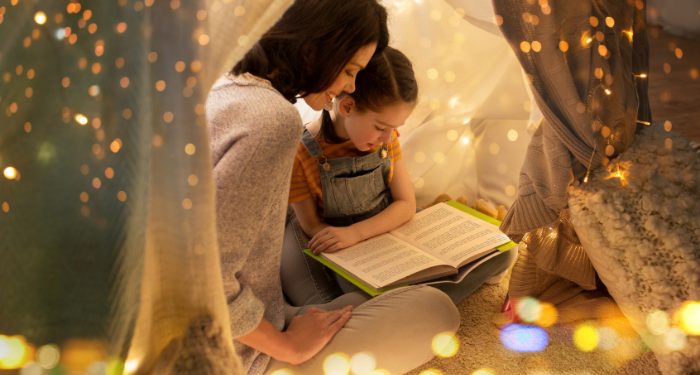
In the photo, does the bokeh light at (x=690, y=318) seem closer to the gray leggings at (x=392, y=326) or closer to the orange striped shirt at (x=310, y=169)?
the gray leggings at (x=392, y=326)

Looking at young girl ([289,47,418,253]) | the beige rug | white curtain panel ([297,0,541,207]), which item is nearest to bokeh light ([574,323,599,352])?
the beige rug

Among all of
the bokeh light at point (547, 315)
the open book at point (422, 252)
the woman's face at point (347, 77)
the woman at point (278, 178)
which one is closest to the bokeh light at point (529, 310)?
the bokeh light at point (547, 315)

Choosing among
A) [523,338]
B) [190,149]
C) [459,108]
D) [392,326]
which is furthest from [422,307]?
[459,108]

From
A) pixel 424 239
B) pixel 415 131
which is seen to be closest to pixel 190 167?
pixel 424 239

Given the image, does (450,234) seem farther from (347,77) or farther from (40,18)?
(40,18)

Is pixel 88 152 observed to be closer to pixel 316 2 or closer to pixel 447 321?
pixel 316 2

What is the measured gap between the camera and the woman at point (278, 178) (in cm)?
64

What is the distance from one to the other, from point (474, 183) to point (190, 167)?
1.30 metres

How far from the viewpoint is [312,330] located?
32.2 inches

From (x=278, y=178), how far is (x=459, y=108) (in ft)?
3.50

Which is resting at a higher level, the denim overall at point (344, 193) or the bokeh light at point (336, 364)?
the denim overall at point (344, 193)

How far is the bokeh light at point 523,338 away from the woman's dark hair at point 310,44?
70cm

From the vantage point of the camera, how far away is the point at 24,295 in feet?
1.71

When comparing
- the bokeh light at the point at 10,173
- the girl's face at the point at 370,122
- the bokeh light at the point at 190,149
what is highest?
the bokeh light at the point at 190,149
